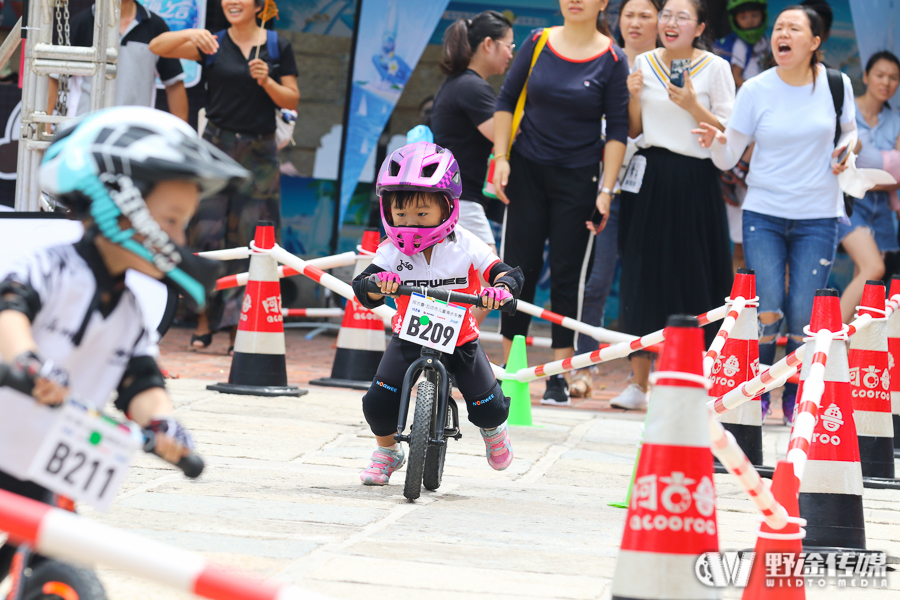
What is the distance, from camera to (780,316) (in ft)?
21.3

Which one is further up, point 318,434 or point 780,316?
point 780,316

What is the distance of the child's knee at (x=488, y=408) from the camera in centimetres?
463

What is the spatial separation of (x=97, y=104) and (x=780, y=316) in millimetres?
4062

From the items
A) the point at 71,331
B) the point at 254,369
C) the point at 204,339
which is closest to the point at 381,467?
the point at 254,369

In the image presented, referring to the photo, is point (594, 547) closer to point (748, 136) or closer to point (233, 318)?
point (748, 136)

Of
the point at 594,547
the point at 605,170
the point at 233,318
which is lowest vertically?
the point at 594,547

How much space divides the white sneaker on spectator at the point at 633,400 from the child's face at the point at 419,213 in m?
3.13

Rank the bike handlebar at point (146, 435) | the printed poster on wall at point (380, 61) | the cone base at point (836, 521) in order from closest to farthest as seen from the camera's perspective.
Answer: the bike handlebar at point (146, 435)
the cone base at point (836, 521)
the printed poster on wall at point (380, 61)

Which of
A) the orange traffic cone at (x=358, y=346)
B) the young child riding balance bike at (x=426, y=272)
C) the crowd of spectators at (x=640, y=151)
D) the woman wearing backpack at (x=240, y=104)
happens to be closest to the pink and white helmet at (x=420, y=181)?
the young child riding balance bike at (x=426, y=272)

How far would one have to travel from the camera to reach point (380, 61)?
9.92 meters

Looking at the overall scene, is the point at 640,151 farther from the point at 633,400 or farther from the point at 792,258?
the point at 633,400

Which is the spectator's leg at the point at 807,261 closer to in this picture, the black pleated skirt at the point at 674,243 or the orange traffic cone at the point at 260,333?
the black pleated skirt at the point at 674,243

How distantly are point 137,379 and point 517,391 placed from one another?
13.4 ft

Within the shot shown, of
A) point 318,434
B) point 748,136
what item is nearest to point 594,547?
point 318,434
